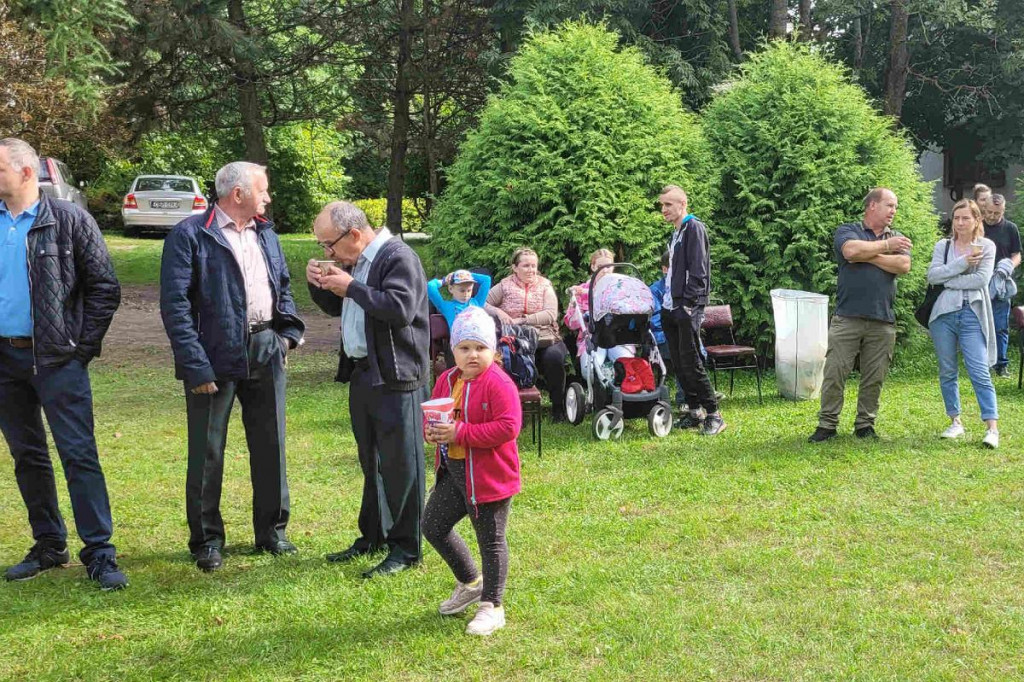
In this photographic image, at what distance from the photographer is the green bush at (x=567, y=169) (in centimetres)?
1053

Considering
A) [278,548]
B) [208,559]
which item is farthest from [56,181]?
[208,559]

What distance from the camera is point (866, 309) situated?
8055mm

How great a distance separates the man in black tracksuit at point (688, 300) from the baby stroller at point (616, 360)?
0.19 meters

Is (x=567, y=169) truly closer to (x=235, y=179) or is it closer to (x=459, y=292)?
(x=459, y=292)

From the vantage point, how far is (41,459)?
5.57m

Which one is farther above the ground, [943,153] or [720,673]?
[943,153]

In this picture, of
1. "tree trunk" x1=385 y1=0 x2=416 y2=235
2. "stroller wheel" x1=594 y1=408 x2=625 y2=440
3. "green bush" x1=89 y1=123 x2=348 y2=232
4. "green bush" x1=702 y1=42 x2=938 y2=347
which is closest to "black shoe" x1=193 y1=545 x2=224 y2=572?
"stroller wheel" x1=594 y1=408 x2=625 y2=440

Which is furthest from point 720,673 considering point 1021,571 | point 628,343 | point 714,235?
point 714,235

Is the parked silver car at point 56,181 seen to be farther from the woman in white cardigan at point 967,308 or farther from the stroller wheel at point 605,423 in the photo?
the woman in white cardigan at point 967,308

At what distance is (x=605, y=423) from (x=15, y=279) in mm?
4683

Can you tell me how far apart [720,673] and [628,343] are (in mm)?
4842

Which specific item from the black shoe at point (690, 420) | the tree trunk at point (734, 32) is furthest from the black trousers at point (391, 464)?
the tree trunk at point (734, 32)

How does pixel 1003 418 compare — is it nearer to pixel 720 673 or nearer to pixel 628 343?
pixel 628 343

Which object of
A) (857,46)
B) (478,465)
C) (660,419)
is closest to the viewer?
(478,465)
